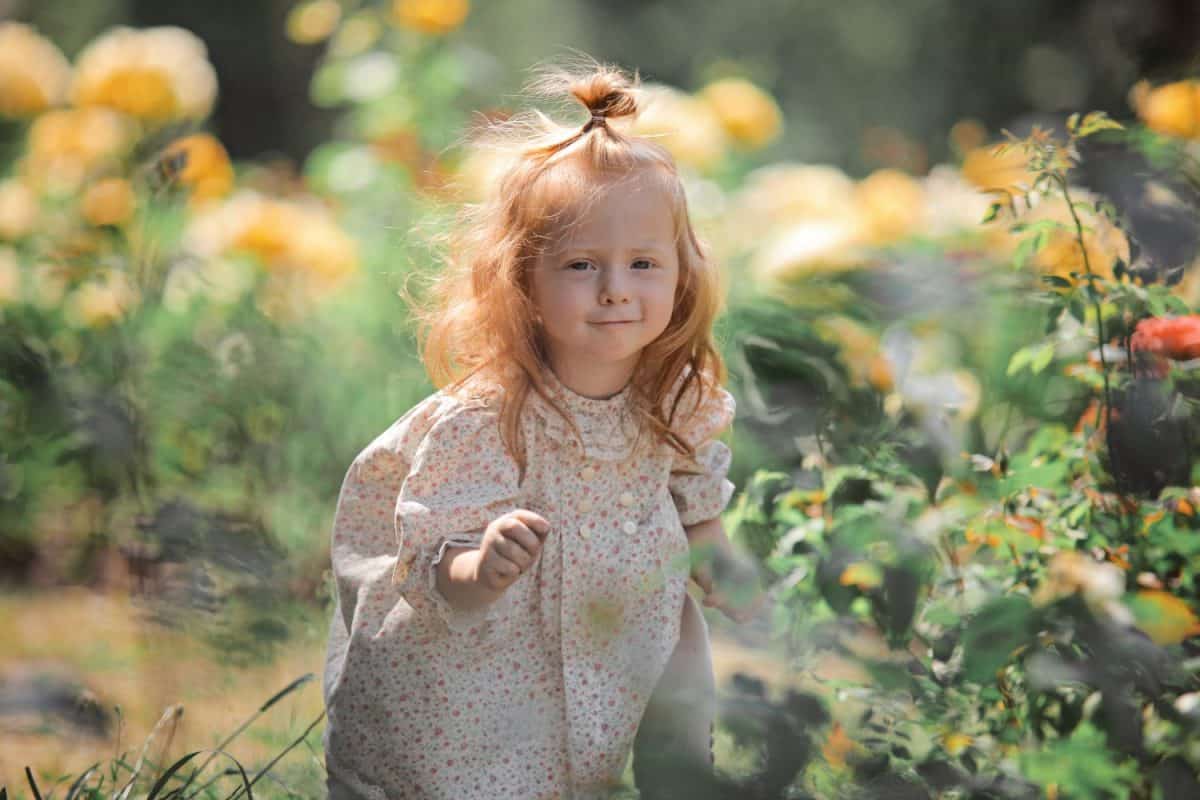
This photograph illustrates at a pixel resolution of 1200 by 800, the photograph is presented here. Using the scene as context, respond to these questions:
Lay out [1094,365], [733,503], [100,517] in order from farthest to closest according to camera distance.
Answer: [100,517], [733,503], [1094,365]

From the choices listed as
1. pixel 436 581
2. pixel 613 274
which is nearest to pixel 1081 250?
pixel 613 274

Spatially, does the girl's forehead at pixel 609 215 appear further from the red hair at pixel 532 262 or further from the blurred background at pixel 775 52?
the blurred background at pixel 775 52

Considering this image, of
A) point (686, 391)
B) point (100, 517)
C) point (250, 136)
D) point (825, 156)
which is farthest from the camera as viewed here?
point (250, 136)

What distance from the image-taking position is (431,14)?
3709mm

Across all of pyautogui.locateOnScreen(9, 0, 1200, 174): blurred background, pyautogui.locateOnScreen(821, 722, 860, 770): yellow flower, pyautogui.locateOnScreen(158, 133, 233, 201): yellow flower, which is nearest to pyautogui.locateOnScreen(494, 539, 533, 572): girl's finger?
pyautogui.locateOnScreen(821, 722, 860, 770): yellow flower

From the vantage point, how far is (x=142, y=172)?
2.62 metres

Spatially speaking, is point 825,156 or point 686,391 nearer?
point 686,391

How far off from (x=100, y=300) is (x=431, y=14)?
1.26 metres

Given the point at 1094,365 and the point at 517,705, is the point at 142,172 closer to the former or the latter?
the point at 517,705

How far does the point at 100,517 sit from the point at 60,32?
3.40m

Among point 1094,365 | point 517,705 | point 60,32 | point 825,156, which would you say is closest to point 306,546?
point 517,705

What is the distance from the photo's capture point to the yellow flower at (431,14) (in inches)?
146

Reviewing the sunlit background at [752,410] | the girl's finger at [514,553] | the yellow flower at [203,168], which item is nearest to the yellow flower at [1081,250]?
the sunlit background at [752,410]

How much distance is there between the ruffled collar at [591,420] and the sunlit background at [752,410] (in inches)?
7.5
